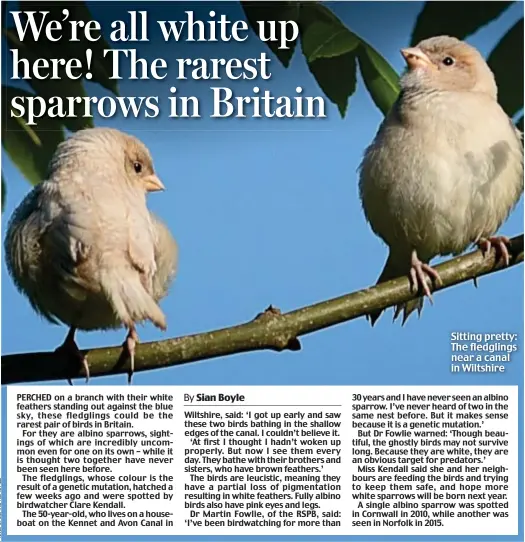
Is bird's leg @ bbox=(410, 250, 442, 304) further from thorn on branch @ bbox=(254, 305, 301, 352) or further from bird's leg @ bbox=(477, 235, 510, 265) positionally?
thorn on branch @ bbox=(254, 305, 301, 352)

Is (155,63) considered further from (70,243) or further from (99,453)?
(99,453)

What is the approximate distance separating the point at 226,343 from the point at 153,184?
811 mm

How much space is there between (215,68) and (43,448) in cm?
147

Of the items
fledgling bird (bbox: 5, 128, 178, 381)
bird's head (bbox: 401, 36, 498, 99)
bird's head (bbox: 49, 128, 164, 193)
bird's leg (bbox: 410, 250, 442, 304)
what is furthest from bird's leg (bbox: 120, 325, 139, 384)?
bird's head (bbox: 401, 36, 498, 99)

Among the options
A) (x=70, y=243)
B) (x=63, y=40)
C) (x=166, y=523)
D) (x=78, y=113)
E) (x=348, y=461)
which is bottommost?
(x=166, y=523)

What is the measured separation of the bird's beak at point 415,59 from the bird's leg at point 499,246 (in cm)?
65

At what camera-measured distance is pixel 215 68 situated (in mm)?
3219

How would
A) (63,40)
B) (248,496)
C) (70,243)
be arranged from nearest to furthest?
(70,243) → (63,40) → (248,496)

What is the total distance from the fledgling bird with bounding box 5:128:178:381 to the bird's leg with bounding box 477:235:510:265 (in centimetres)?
99

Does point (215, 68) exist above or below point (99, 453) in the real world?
above

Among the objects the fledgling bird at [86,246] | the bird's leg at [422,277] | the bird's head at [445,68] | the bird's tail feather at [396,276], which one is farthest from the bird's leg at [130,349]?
the bird's head at [445,68]

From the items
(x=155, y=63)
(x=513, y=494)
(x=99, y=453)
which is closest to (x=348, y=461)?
(x=513, y=494)

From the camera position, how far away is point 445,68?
3.11 m

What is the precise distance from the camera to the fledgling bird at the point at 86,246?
2.54 m
